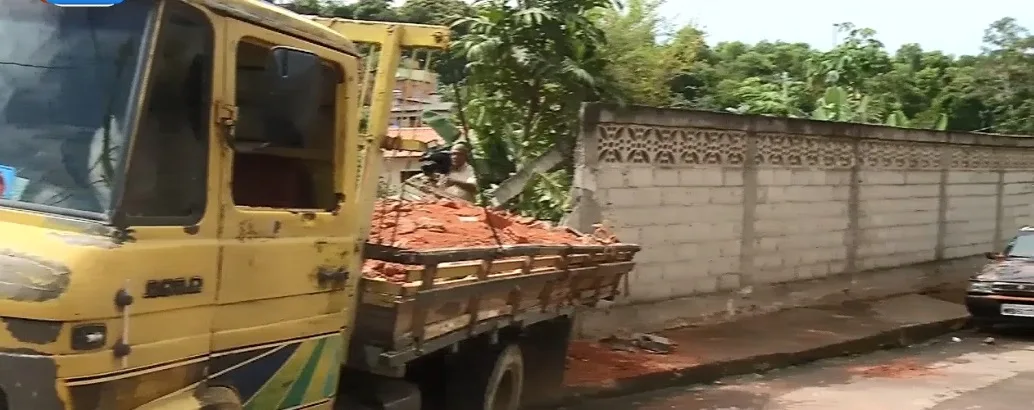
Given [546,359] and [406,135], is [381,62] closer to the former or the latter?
[406,135]

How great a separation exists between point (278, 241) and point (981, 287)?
11.7 m

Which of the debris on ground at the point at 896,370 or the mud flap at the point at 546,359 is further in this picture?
the debris on ground at the point at 896,370

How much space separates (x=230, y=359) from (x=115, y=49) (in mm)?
1095

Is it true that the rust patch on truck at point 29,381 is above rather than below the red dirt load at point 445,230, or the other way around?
below

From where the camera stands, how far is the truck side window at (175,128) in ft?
10.4

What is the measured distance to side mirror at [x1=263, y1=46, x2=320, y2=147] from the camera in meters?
3.56

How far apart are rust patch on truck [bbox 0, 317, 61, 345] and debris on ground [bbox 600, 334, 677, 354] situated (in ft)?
24.8

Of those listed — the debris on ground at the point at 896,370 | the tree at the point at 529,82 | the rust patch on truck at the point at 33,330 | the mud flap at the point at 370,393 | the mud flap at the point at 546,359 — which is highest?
the tree at the point at 529,82

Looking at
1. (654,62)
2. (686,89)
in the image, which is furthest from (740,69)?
(654,62)

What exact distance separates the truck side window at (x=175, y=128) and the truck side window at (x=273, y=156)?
17cm

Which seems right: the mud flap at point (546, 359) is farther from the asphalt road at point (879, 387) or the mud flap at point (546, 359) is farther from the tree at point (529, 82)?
the tree at point (529, 82)

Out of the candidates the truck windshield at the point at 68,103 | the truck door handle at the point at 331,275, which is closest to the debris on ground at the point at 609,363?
the truck door handle at the point at 331,275

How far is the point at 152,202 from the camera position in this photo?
3219 millimetres

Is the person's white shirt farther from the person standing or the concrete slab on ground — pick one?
the concrete slab on ground
